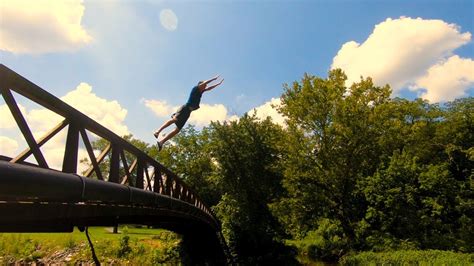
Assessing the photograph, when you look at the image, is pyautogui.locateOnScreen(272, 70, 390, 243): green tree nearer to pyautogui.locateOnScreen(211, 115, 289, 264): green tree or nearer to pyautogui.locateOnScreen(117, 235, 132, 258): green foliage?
pyautogui.locateOnScreen(211, 115, 289, 264): green tree

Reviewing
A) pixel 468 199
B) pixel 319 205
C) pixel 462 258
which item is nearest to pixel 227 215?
pixel 319 205

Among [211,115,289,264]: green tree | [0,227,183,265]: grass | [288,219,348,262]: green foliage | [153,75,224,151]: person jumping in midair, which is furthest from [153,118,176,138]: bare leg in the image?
[288,219,348,262]: green foliage

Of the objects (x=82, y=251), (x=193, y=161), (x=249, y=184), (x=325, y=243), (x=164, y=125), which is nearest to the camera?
(x=164, y=125)

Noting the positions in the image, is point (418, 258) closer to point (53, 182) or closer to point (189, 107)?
point (189, 107)

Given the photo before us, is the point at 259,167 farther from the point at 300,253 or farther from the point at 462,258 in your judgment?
the point at 462,258

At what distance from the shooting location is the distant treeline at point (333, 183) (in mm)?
29094

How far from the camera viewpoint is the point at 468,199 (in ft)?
104

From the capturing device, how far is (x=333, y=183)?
1261 inches

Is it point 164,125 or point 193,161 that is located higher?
point 193,161

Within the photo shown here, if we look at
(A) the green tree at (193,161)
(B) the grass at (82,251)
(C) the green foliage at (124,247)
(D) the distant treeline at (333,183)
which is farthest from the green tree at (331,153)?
(A) the green tree at (193,161)

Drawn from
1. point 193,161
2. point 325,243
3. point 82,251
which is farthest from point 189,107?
point 193,161

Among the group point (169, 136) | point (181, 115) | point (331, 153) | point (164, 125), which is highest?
point (331, 153)

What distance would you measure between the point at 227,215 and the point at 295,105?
10948 mm

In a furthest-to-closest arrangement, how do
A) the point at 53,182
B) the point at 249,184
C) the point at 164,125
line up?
the point at 249,184 → the point at 164,125 → the point at 53,182
